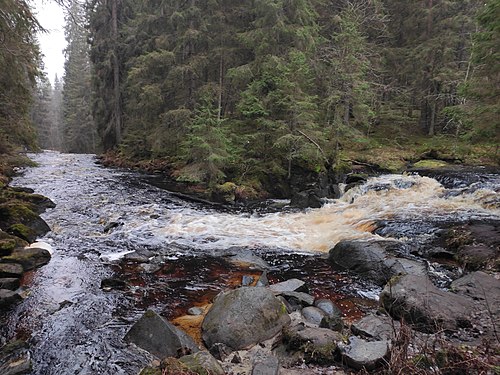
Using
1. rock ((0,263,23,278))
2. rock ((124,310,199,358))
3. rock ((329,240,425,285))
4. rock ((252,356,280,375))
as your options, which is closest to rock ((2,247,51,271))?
rock ((0,263,23,278))

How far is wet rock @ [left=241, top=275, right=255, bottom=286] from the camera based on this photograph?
6.45 meters

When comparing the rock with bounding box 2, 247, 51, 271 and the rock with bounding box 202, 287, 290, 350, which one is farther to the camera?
the rock with bounding box 2, 247, 51, 271

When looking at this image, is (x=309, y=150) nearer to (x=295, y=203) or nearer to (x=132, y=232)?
(x=295, y=203)

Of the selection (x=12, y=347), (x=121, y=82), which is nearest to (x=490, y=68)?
(x=12, y=347)

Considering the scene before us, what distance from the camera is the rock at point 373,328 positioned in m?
4.34

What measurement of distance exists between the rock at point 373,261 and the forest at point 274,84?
190 inches

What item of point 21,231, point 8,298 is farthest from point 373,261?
point 21,231

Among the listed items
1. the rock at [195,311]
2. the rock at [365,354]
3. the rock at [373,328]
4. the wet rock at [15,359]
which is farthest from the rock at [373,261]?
the wet rock at [15,359]

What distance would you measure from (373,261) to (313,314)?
2574 millimetres

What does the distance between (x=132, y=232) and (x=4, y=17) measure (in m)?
6.34

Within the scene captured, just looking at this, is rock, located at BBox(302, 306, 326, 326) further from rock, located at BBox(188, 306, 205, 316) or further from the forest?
the forest

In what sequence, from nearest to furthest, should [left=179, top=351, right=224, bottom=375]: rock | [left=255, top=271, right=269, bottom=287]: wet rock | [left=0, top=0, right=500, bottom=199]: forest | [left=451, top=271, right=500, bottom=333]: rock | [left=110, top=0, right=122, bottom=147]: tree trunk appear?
[left=179, top=351, right=224, bottom=375]: rock → [left=451, top=271, right=500, bottom=333]: rock → [left=255, top=271, right=269, bottom=287]: wet rock → [left=0, top=0, right=500, bottom=199]: forest → [left=110, top=0, right=122, bottom=147]: tree trunk

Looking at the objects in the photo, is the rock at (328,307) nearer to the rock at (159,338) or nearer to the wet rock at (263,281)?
the wet rock at (263,281)

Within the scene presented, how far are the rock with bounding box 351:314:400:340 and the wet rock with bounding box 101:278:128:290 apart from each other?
13.4 feet
